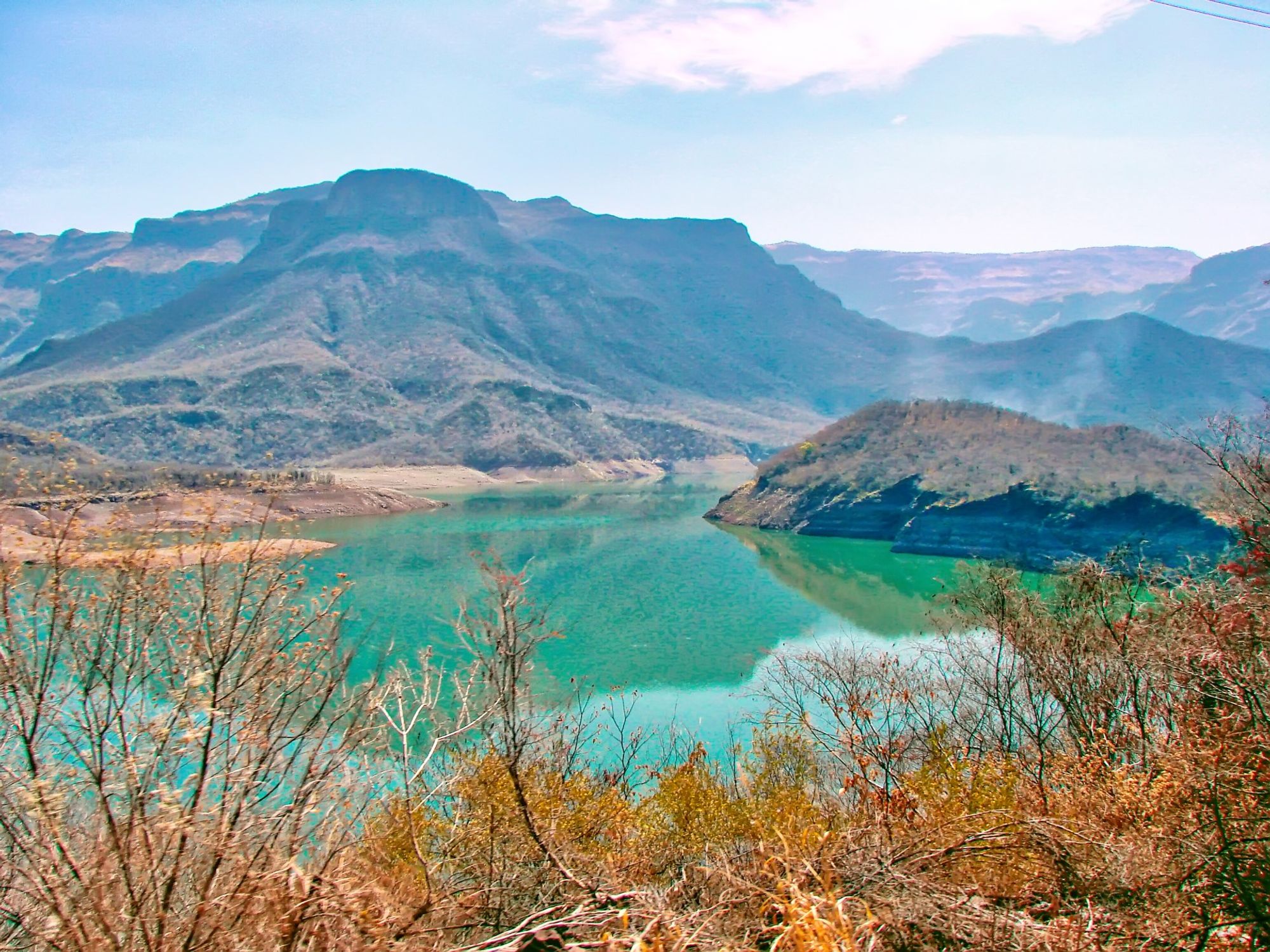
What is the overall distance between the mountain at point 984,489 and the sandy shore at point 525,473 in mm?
39813

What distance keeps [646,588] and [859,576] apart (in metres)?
14.4

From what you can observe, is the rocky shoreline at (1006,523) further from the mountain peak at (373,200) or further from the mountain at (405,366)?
the mountain peak at (373,200)

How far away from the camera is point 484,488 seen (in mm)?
104438

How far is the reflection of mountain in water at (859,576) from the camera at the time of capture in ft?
119

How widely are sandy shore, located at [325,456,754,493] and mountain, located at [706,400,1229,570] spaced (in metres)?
39.8

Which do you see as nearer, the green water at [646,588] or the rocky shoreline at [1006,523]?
the green water at [646,588]

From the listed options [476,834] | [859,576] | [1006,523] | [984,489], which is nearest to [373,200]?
[984,489]

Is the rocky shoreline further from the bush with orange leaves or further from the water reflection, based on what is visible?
the bush with orange leaves

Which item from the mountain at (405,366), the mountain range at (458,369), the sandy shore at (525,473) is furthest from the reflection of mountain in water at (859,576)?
the mountain range at (458,369)

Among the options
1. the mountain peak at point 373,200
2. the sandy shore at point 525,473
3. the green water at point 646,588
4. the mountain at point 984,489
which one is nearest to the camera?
the green water at point 646,588

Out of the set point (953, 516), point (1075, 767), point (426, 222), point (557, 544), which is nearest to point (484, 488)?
point (557, 544)

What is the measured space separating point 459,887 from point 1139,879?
497 cm

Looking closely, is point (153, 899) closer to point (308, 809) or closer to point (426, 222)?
point (308, 809)

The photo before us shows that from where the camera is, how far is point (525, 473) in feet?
381
